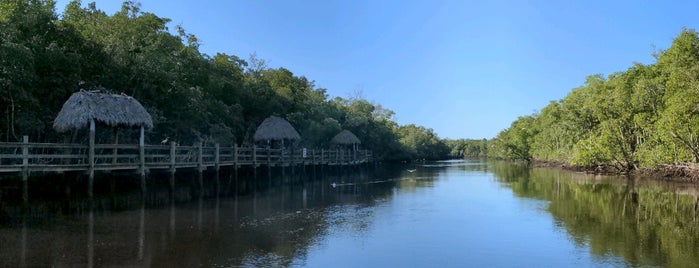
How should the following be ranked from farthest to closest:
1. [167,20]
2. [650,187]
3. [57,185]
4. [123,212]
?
1. [167,20]
2. [650,187]
3. [57,185]
4. [123,212]

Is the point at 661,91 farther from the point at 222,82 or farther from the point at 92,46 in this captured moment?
the point at 92,46

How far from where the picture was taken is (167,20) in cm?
2945

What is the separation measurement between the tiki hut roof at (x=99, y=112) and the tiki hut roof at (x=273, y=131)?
13931 mm

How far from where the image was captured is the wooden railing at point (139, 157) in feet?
55.4

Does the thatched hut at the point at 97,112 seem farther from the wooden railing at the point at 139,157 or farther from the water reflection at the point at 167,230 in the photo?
the water reflection at the point at 167,230

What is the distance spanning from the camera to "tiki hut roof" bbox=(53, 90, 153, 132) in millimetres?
18750

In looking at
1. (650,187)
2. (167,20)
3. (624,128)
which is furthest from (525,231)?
(624,128)

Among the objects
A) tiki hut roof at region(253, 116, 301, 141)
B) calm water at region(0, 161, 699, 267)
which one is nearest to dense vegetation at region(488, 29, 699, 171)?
calm water at region(0, 161, 699, 267)

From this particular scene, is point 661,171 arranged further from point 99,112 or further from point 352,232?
point 99,112

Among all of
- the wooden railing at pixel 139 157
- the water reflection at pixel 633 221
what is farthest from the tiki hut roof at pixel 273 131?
the water reflection at pixel 633 221

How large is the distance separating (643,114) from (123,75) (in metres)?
29.4

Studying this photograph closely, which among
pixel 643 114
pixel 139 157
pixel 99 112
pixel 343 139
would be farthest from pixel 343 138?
pixel 99 112

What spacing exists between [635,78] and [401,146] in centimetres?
4346

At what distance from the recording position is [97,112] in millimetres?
19250
